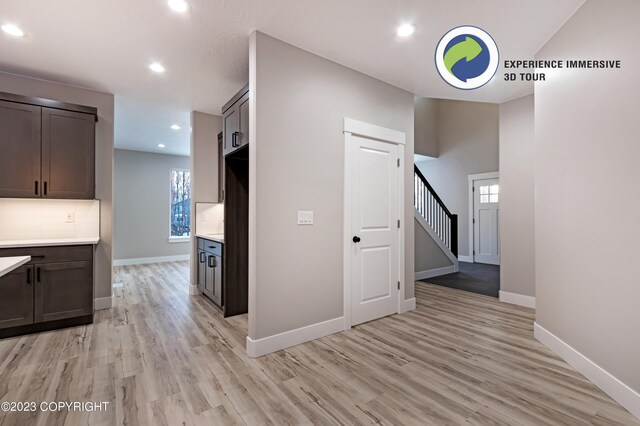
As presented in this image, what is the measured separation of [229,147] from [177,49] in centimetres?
109

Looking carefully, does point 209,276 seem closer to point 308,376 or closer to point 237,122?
point 237,122

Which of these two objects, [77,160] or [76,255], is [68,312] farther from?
[77,160]

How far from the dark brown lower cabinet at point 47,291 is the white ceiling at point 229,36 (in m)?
2.05

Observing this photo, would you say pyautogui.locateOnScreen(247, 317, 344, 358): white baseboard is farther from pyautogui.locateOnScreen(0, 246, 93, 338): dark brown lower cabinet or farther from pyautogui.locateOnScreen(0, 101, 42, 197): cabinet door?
pyautogui.locateOnScreen(0, 101, 42, 197): cabinet door

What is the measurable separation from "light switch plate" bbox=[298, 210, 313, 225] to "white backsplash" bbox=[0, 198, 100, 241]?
2.96 m

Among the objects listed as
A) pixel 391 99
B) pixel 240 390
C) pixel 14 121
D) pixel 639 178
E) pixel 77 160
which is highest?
pixel 391 99

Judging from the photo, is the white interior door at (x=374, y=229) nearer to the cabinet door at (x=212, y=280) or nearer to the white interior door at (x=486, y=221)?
the cabinet door at (x=212, y=280)

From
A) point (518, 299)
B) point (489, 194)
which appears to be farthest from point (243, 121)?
point (489, 194)

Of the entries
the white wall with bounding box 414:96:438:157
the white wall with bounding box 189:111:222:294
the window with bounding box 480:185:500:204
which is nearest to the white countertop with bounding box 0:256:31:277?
the white wall with bounding box 189:111:222:294

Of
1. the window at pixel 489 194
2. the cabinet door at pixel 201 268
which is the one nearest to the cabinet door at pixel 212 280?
the cabinet door at pixel 201 268

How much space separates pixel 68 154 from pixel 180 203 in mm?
4750

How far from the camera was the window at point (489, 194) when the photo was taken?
736 centimetres

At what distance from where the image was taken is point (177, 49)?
2945 millimetres

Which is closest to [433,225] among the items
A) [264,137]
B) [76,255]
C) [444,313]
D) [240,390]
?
[444,313]
